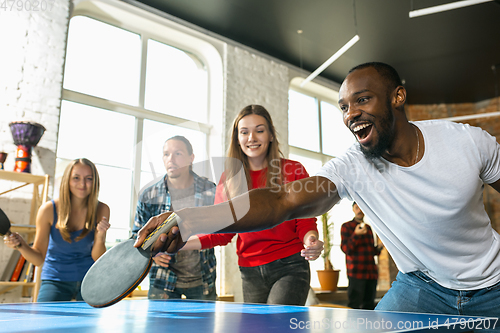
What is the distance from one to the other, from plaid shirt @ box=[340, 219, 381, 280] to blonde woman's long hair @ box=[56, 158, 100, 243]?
10.9 feet

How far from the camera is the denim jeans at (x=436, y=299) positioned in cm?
118

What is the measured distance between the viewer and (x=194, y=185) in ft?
5.69

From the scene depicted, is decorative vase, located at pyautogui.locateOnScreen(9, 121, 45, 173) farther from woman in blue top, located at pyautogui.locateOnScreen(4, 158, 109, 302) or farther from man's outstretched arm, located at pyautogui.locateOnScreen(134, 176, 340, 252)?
man's outstretched arm, located at pyautogui.locateOnScreen(134, 176, 340, 252)

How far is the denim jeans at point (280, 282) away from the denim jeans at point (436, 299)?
0.46m

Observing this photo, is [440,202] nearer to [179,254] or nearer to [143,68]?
[179,254]

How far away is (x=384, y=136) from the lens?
1.32m

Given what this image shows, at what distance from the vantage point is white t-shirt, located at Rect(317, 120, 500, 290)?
122 cm

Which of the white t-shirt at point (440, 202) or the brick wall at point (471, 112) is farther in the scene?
the brick wall at point (471, 112)

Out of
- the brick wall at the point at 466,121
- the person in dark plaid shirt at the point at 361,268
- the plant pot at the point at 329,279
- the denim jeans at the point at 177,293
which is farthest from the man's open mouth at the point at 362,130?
the brick wall at the point at 466,121

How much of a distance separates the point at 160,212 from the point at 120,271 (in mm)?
1159

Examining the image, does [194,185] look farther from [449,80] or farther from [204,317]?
[449,80]

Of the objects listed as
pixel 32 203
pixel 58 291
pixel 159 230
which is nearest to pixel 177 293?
pixel 58 291

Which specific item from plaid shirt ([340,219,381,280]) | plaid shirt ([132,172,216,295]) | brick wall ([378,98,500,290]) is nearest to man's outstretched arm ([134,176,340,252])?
plaid shirt ([132,172,216,295])

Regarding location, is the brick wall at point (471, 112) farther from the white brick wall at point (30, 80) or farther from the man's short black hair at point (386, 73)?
the man's short black hair at point (386, 73)
